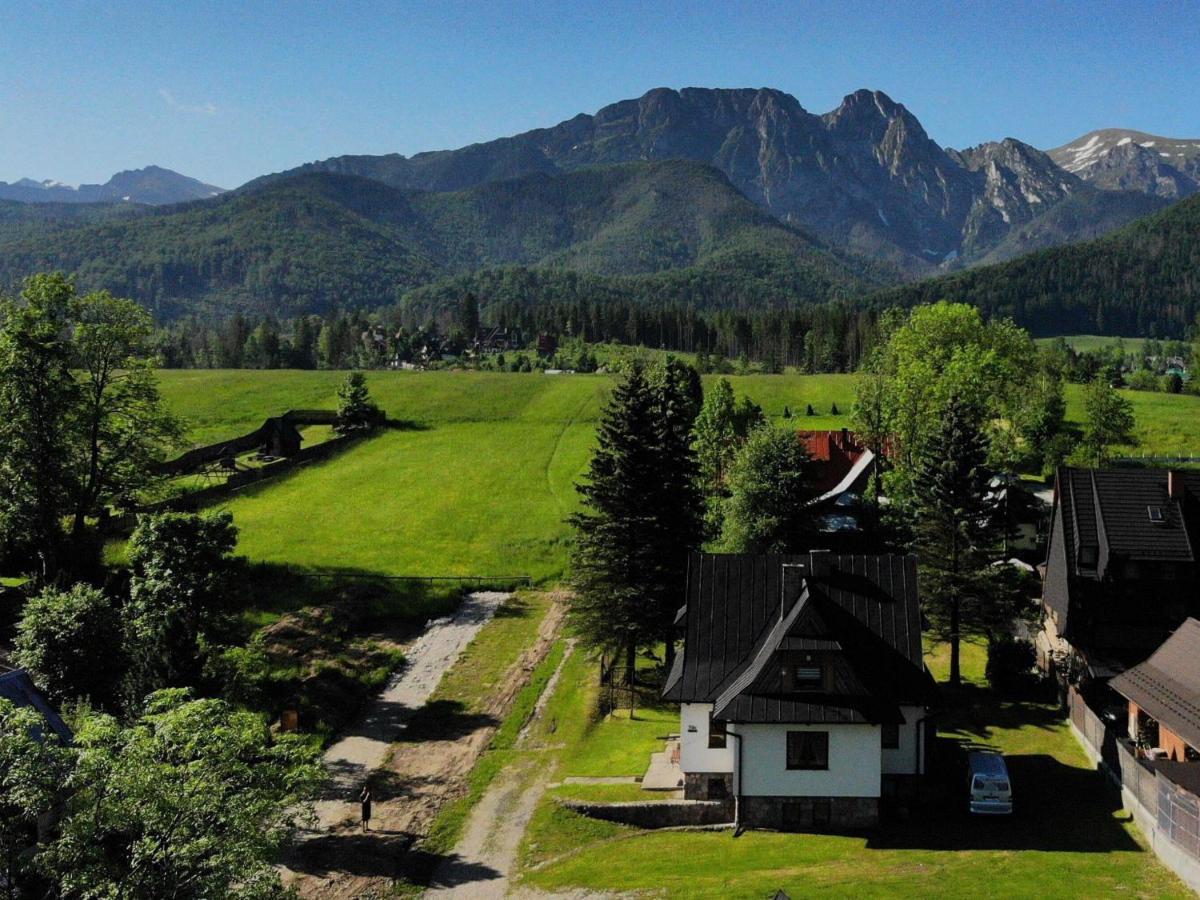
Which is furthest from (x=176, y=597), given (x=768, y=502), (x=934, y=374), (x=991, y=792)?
(x=934, y=374)

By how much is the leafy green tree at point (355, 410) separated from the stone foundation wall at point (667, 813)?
71.4 metres

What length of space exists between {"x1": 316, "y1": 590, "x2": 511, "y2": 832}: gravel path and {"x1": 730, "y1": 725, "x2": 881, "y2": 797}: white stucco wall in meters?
12.5

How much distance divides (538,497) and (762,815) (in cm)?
4817

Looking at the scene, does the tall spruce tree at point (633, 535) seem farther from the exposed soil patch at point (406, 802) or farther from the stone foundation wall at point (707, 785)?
the stone foundation wall at point (707, 785)

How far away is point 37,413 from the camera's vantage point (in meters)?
47.2

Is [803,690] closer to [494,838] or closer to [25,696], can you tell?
[494,838]

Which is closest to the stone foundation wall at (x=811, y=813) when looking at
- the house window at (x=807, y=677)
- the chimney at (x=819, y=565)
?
the house window at (x=807, y=677)

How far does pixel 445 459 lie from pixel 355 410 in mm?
15244

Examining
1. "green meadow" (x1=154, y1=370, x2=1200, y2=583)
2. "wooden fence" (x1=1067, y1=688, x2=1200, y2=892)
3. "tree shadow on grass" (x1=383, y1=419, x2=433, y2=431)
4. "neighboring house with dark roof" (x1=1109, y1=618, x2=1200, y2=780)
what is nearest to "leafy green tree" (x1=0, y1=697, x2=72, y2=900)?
"wooden fence" (x1=1067, y1=688, x2=1200, y2=892)

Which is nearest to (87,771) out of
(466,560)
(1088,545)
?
(1088,545)

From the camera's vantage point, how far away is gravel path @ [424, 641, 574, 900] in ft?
88.8

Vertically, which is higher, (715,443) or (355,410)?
(355,410)

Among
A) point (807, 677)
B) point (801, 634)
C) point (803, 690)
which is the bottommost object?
point (803, 690)

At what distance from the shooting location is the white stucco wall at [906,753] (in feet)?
100
